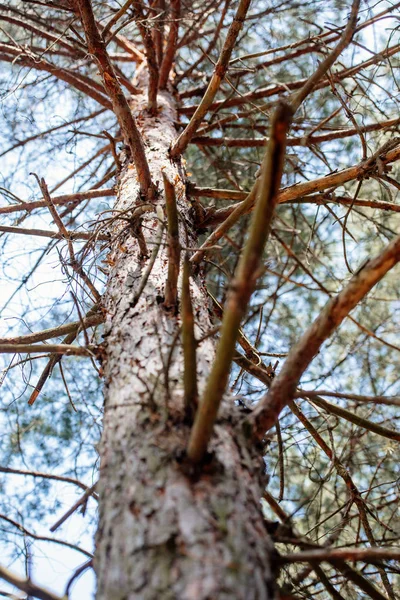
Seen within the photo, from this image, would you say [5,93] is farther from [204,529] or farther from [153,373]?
[204,529]

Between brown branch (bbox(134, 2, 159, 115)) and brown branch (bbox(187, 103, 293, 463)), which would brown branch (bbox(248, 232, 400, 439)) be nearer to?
brown branch (bbox(187, 103, 293, 463))

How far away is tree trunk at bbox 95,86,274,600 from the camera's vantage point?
825 millimetres

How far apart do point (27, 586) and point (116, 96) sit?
1.47 meters

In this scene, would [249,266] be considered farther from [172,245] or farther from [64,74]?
[64,74]

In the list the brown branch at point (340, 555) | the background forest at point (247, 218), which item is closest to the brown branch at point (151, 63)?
the background forest at point (247, 218)

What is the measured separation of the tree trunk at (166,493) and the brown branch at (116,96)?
637 millimetres

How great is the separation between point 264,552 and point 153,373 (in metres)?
0.46

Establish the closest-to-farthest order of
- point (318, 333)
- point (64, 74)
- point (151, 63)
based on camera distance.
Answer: point (318, 333)
point (151, 63)
point (64, 74)

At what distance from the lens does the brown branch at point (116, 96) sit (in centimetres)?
177

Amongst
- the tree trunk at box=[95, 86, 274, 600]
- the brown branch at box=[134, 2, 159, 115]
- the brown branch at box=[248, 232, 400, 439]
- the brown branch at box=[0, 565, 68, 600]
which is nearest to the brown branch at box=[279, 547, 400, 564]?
the tree trunk at box=[95, 86, 274, 600]

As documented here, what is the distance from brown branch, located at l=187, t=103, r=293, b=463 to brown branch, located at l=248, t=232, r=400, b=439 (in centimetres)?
23

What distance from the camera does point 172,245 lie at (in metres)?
1.27

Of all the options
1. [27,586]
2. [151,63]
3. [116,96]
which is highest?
[151,63]

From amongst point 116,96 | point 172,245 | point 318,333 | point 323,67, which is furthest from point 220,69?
point 318,333
